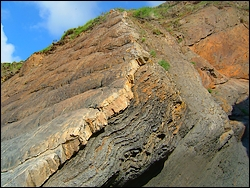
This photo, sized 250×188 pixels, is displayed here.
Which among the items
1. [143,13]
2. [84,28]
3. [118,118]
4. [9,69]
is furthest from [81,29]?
[118,118]

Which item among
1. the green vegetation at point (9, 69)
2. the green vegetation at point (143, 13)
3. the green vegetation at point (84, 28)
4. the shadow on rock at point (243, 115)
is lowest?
the shadow on rock at point (243, 115)

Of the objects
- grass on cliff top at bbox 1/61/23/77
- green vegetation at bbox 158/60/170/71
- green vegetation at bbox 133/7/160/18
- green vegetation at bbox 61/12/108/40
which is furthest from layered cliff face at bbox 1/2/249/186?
grass on cliff top at bbox 1/61/23/77

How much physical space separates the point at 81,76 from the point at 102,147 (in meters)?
2.34

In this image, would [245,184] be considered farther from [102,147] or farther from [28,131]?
[28,131]

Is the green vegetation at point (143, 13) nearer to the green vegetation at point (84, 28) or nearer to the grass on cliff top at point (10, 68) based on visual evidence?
the green vegetation at point (84, 28)

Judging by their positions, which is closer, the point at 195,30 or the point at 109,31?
the point at 109,31

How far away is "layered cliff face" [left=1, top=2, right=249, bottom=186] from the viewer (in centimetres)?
414

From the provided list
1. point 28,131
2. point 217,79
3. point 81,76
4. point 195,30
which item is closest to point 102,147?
point 28,131

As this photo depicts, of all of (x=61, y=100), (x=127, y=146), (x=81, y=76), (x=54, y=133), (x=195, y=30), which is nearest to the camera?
(x=54, y=133)

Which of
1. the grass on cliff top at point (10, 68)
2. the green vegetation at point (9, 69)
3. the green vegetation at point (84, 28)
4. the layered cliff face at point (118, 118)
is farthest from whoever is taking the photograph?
the grass on cliff top at point (10, 68)

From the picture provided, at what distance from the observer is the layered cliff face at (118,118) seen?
4141mm

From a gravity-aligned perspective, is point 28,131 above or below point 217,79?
above

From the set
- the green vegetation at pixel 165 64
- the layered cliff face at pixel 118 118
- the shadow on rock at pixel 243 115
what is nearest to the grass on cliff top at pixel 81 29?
the layered cliff face at pixel 118 118

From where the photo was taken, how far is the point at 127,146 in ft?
16.3
